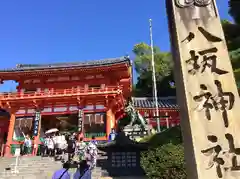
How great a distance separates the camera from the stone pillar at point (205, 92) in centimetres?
298

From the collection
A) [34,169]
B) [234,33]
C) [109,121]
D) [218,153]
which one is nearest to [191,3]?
[218,153]

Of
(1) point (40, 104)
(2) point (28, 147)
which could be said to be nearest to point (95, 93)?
(1) point (40, 104)

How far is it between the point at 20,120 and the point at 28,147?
371 cm

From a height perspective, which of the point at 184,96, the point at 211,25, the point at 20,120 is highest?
the point at 20,120

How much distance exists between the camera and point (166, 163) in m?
7.74

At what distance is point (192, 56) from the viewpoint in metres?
3.53

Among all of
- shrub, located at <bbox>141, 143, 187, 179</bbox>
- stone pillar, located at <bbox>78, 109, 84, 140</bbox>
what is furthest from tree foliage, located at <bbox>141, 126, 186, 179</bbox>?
stone pillar, located at <bbox>78, 109, 84, 140</bbox>

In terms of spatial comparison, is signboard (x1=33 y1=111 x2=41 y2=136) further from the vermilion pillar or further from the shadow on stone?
the shadow on stone

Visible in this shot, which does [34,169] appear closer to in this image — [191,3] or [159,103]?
[191,3]

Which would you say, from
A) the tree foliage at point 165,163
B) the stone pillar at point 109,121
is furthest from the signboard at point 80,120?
the tree foliage at point 165,163

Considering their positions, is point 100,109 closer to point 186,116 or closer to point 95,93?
point 95,93

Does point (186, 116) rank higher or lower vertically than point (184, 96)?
lower

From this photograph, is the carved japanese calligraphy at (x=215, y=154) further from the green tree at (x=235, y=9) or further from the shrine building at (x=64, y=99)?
the shrine building at (x=64, y=99)

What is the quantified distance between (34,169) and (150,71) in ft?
81.7
